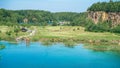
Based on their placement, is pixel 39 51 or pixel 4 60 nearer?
pixel 4 60

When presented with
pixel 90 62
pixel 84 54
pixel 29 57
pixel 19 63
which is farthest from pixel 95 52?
pixel 19 63

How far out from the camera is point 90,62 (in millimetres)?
44469

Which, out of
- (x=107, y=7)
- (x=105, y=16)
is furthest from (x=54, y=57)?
(x=107, y=7)

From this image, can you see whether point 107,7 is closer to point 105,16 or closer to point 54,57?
point 105,16

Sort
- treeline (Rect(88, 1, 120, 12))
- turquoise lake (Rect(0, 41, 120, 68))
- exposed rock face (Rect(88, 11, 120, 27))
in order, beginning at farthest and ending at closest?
treeline (Rect(88, 1, 120, 12))
exposed rock face (Rect(88, 11, 120, 27))
turquoise lake (Rect(0, 41, 120, 68))

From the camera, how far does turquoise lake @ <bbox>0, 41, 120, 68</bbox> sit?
41.8 metres

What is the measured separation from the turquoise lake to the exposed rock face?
129ft

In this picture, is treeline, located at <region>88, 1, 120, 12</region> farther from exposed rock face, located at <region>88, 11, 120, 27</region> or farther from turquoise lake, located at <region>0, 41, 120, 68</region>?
turquoise lake, located at <region>0, 41, 120, 68</region>

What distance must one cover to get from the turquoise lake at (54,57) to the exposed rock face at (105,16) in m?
39.2

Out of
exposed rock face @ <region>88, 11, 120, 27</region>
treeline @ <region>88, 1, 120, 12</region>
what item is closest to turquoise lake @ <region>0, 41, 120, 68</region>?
exposed rock face @ <region>88, 11, 120, 27</region>

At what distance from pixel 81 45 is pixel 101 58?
43.1 feet

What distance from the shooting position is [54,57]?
47500 mm

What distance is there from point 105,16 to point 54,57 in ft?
191

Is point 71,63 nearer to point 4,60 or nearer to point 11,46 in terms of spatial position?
point 4,60
